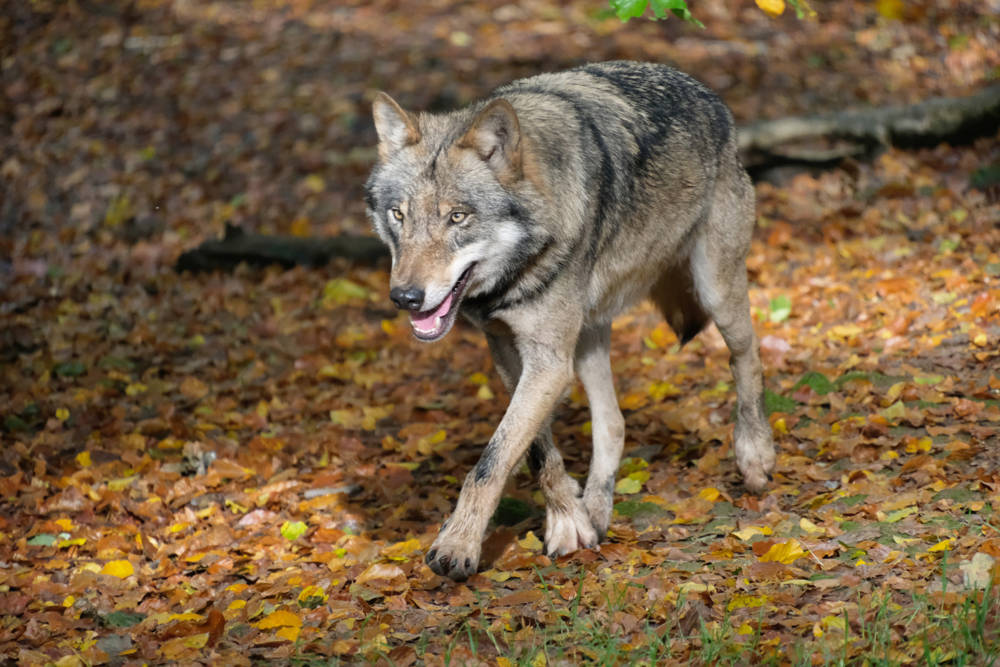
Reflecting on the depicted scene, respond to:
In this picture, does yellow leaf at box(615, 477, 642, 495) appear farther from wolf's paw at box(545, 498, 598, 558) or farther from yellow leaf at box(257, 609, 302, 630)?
yellow leaf at box(257, 609, 302, 630)

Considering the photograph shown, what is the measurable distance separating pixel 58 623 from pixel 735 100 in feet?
30.3

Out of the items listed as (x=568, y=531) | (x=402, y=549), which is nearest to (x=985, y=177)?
(x=568, y=531)

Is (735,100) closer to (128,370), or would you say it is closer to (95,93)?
(128,370)

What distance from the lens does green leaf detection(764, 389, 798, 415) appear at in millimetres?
6465

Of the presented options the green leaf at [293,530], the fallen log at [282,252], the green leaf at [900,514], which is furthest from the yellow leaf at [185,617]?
the fallen log at [282,252]

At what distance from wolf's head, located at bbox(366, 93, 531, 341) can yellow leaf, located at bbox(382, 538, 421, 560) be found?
1.31m

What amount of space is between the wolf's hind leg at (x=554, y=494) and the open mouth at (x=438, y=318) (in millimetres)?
722

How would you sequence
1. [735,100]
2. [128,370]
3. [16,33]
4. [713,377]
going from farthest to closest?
[16,33] → [735,100] → [128,370] → [713,377]

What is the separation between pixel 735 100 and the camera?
1176 centimetres

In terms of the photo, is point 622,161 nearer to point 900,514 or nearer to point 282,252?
point 900,514

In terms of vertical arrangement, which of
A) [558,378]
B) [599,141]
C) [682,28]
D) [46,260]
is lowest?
[46,260]

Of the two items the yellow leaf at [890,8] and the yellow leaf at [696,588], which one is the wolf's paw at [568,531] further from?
the yellow leaf at [890,8]

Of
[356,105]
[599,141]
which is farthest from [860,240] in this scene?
[356,105]

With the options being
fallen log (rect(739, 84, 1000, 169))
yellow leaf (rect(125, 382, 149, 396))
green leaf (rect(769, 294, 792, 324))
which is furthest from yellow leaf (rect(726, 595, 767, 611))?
fallen log (rect(739, 84, 1000, 169))
